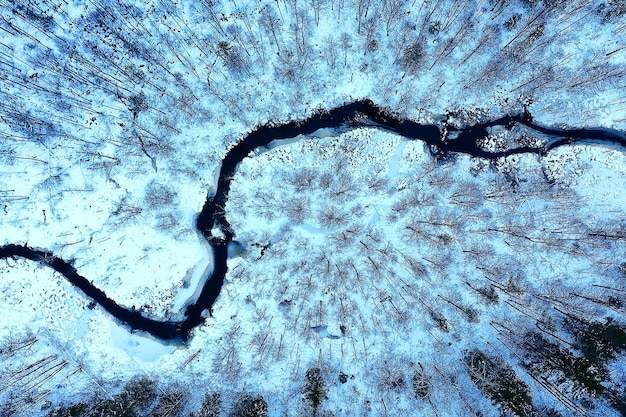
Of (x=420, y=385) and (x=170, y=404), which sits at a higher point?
(x=420, y=385)

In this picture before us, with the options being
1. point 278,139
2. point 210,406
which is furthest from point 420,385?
point 278,139

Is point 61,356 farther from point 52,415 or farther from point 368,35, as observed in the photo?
point 368,35

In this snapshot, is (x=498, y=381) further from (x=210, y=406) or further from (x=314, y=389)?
(x=210, y=406)

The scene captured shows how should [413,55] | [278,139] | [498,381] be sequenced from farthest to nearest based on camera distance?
[278,139]
[498,381]
[413,55]

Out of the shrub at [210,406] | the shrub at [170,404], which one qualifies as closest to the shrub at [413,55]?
the shrub at [210,406]

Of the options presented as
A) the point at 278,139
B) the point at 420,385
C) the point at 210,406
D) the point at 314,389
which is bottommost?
the point at 210,406

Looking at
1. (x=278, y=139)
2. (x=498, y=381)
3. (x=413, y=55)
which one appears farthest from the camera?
(x=278, y=139)
